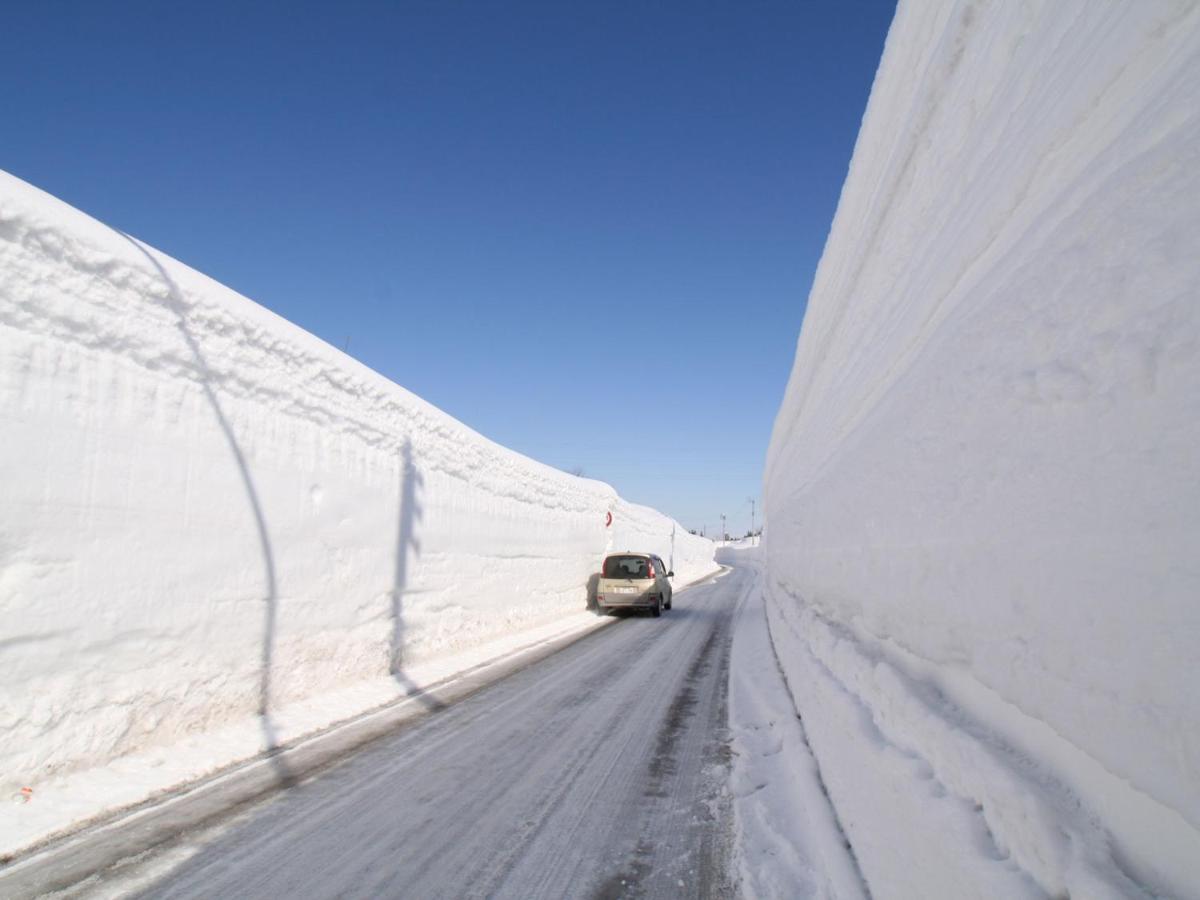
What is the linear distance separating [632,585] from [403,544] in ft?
27.9

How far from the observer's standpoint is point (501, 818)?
163 inches

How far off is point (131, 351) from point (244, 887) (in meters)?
4.02

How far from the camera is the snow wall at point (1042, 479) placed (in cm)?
147

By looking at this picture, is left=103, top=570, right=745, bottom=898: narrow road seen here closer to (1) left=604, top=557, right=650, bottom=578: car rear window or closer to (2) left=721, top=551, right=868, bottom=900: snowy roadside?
(2) left=721, top=551, right=868, bottom=900: snowy roadside

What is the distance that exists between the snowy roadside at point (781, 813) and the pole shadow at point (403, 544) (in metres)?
4.24

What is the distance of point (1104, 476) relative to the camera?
170cm

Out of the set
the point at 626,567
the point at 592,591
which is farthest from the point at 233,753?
the point at 592,591

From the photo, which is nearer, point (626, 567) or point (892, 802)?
point (892, 802)

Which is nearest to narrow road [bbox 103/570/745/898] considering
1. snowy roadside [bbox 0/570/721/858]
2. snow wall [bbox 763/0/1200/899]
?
snowy roadside [bbox 0/570/721/858]

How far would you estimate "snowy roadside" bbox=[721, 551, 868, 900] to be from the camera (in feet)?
10.8

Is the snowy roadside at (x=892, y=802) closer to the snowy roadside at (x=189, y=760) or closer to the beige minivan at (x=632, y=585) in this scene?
the snowy roadside at (x=189, y=760)

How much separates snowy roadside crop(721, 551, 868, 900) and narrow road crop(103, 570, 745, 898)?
153mm

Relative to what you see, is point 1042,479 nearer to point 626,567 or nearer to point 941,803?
point 941,803

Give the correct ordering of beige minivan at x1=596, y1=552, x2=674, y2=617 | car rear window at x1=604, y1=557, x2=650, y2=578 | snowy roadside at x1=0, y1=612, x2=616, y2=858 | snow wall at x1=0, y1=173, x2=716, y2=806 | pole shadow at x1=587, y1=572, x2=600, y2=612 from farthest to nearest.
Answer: pole shadow at x1=587, y1=572, x2=600, y2=612 → car rear window at x1=604, y1=557, x2=650, y2=578 → beige minivan at x1=596, y1=552, x2=674, y2=617 → snow wall at x1=0, y1=173, x2=716, y2=806 → snowy roadside at x1=0, y1=612, x2=616, y2=858
